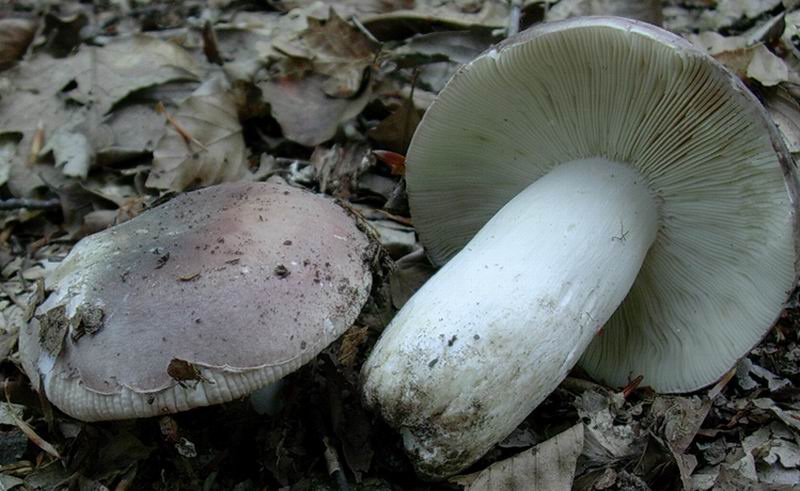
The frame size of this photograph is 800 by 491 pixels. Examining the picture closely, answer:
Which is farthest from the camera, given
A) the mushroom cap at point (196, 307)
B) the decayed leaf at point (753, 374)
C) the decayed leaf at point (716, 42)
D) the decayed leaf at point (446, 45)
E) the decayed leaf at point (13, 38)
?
the decayed leaf at point (13, 38)

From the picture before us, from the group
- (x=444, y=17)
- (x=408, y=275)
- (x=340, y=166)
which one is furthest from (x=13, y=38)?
(x=408, y=275)

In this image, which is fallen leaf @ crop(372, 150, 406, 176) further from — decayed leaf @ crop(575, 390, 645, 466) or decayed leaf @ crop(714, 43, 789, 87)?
decayed leaf @ crop(714, 43, 789, 87)

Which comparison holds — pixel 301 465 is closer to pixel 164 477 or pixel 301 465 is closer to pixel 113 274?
pixel 164 477

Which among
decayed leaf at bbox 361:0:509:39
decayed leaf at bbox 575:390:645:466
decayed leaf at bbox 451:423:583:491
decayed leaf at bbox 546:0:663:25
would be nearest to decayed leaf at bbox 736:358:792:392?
decayed leaf at bbox 575:390:645:466

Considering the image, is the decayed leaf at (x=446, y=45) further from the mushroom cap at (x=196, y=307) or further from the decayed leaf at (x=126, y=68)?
the mushroom cap at (x=196, y=307)

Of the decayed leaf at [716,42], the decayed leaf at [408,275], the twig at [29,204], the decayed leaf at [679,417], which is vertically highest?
the decayed leaf at [716,42]

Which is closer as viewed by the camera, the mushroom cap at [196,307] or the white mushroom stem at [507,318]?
the mushroom cap at [196,307]

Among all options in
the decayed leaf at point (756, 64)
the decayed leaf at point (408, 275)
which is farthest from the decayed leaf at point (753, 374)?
the decayed leaf at point (756, 64)
